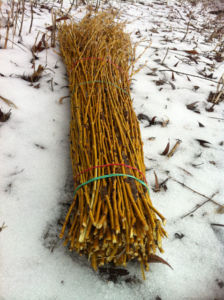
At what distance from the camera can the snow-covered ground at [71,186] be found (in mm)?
775

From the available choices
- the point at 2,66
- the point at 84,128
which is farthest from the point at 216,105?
the point at 2,66

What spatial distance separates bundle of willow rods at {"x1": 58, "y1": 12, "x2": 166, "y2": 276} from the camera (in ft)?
2.32

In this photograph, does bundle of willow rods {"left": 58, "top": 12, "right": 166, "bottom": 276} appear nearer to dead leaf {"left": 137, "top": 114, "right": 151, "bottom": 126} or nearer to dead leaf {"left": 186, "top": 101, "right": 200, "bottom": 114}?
dead leaf {"left": 137, "top": 114, "right": 151, "bottom": 126}

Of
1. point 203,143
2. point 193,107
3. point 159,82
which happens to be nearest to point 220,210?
point 203,143

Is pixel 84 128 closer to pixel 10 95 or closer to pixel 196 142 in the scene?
pixel 10 95

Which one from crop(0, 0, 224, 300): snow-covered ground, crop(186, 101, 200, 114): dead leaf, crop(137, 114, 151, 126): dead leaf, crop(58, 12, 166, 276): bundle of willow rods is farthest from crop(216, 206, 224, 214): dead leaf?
crop(186, 101, 200, 114): dead leaf

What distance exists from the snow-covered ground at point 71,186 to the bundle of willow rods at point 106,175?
96 mm

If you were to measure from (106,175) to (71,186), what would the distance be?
0.90ft

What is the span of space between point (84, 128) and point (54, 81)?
741mm

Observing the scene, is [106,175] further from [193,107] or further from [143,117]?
[193,107]

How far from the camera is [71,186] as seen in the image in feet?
3.29

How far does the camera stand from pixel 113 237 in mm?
666

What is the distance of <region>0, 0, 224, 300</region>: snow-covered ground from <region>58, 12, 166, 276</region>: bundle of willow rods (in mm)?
96

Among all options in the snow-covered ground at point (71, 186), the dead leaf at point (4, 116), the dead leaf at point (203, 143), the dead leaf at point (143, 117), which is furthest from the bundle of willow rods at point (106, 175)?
the dead leaf at point (203, 143)
